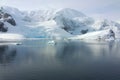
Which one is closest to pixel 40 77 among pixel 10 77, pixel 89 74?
pixel 10 77

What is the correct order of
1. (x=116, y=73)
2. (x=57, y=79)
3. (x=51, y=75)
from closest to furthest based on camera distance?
1. (x=57, y=79)
2. (x=51, y=75)
3. (x=116, y=73)

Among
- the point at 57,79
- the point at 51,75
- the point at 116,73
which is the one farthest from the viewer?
the point at 116,73

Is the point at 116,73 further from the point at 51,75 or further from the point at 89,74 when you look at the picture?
the point at 51,75

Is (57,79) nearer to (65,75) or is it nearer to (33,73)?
(65,75)

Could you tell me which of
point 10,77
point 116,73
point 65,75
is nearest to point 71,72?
point 65,75

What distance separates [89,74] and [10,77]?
2061 cm

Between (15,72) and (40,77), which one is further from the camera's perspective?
(15,72)

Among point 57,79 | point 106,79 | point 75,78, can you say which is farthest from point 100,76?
point 57,79

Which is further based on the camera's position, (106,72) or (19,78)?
(106,72)

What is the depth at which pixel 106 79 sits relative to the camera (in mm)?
55219

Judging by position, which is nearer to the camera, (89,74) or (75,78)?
(75,78)

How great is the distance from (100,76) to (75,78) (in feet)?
23.6

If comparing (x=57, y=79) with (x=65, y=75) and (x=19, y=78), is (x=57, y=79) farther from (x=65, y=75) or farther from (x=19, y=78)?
(x=19, y=78)

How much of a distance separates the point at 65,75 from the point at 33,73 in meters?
8.58
